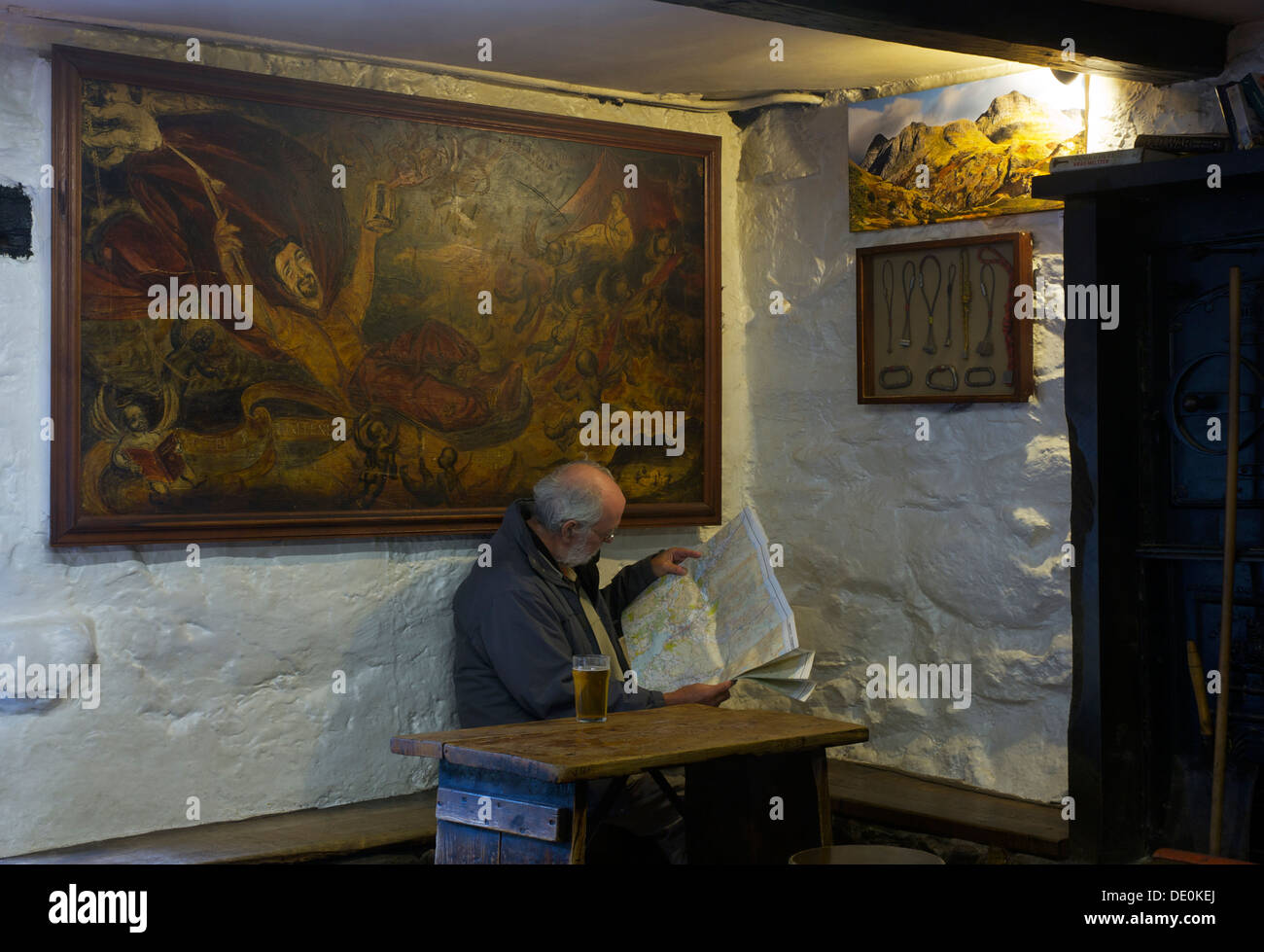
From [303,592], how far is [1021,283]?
8.91 feet

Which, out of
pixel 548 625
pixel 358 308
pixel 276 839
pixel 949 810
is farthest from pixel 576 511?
pixel 949 810

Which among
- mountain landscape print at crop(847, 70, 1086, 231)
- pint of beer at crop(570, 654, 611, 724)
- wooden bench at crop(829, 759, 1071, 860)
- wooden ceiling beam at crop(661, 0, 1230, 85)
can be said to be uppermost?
wooden ceiling beam at crop(661, 0, 1230, 85)

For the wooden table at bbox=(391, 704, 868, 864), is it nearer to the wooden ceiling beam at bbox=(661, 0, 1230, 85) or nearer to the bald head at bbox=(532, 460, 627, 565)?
the bald head at bbox=(532, 460, 627, 565)

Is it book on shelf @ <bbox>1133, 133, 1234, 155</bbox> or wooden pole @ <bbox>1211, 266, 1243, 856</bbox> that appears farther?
book on shelf @ <bbox>1133, 133, 1234, 155</bbox>

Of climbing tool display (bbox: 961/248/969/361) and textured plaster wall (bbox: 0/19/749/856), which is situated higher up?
climbing tool display (bbox: 961/248/969/361)

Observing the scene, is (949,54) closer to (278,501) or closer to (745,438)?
(745,438)

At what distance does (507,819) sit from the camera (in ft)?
11.3

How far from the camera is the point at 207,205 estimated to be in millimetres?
4391

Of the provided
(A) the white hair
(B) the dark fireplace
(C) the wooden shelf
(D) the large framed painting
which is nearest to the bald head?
(A) the white hair

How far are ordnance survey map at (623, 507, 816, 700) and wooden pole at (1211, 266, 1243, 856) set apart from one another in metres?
1.22

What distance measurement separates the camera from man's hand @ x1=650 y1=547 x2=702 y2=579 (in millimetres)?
4836
